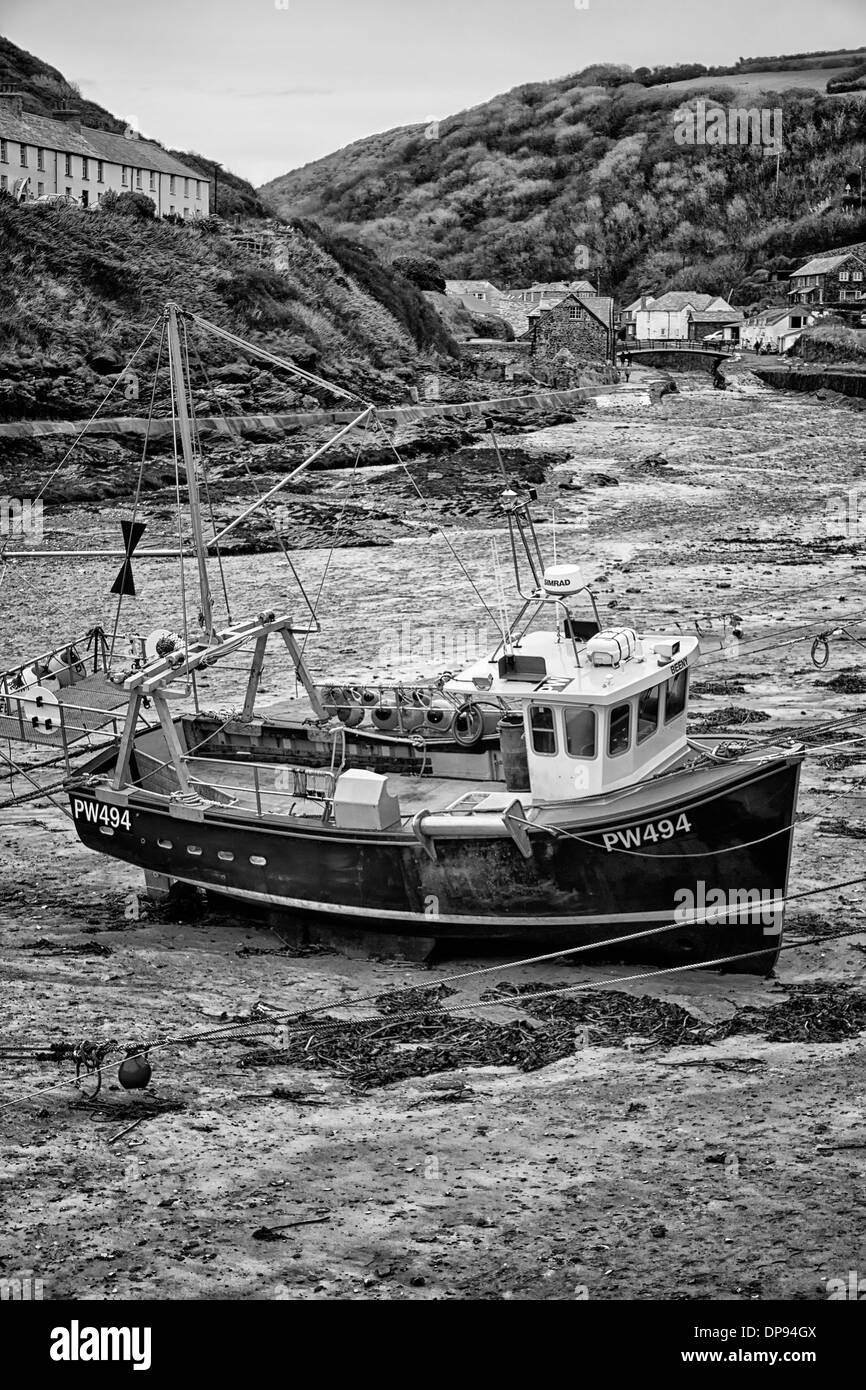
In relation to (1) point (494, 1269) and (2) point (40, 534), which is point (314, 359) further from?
(1) point (494, 1269)

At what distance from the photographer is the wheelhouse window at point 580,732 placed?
13.0 meters

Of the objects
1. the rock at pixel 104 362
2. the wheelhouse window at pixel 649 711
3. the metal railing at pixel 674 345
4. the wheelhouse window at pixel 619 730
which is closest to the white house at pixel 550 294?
the metal railing at pixel 674 345

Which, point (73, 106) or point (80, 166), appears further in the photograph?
point (73, 106)

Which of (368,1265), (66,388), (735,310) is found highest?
(735,310)

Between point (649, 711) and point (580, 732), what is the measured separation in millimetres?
707

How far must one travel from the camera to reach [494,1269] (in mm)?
8812

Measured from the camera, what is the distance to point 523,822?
1283 centimetres

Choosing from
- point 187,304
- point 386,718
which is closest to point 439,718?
point 386,718

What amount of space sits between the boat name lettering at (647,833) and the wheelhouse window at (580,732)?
0.84 metres

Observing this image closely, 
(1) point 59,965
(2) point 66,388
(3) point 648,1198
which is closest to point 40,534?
(2) point 66,388

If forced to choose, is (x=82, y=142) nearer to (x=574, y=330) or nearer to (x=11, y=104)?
(x=11, y=104)

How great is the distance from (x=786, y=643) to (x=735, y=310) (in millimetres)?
102333

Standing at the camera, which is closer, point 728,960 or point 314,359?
point 728,960
